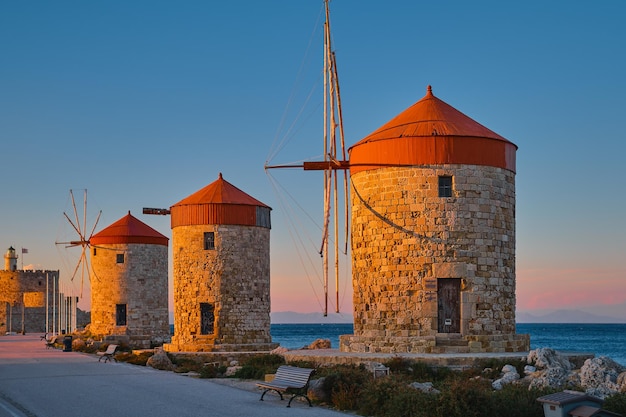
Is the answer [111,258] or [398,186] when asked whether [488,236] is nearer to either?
[398,186]

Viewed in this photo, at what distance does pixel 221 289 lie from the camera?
3244cm

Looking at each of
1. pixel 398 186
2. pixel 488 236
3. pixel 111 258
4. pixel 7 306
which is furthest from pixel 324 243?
pixel 7 306

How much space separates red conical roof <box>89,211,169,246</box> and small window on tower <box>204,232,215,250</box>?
12.0 m

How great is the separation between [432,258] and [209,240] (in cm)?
1331

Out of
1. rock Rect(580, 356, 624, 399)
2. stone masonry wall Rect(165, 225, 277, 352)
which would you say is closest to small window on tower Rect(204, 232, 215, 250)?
stone masonry wall Rect(165, 225, 277, 352)

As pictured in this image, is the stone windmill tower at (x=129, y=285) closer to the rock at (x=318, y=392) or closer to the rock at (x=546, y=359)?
the rock at (x=546, y=359)

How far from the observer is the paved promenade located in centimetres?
1478

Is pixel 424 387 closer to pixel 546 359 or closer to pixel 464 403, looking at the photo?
pixel 464 403

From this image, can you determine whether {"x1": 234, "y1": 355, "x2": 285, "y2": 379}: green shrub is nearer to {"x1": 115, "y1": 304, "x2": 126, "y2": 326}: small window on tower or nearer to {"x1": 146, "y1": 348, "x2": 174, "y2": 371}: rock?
{"x1": 146, "y1": 348, "x2": 174, "y2": 371}: rock

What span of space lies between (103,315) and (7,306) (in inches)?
1488

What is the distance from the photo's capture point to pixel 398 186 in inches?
869

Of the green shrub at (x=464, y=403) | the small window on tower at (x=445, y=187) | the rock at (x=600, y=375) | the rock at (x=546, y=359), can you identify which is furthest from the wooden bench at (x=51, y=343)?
the green shrub at (x=464, y=403)

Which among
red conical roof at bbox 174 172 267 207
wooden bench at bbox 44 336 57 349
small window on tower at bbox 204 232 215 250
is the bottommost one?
wooden bench at bbox 44 336 57 349

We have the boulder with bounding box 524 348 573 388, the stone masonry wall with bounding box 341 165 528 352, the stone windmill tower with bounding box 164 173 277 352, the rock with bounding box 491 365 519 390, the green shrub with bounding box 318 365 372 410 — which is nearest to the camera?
the green shrub with bounding box 318 365 372 410
